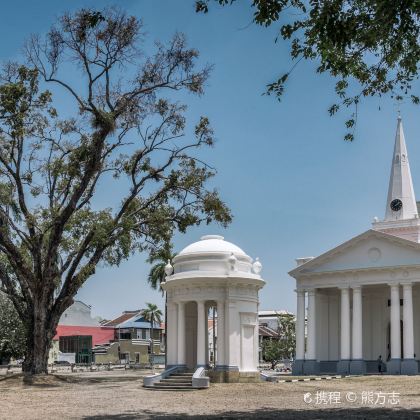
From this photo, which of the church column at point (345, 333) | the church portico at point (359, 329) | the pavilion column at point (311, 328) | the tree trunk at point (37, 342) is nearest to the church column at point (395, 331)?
the church portico at point (359, 329)

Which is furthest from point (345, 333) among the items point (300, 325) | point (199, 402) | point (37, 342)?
point (199, 402)

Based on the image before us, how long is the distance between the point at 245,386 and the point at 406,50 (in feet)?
57.0

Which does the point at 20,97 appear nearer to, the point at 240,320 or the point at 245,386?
the point at 240,320

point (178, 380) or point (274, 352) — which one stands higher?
point (178, 380)

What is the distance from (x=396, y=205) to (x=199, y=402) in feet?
126

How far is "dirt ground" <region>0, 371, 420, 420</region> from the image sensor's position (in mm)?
18734

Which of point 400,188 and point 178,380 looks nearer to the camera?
point 178,380

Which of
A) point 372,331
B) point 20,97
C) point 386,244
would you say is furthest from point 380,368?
point 20,97

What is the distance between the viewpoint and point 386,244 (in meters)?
49.1

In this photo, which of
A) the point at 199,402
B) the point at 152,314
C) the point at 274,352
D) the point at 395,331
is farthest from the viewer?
the point at 152,314

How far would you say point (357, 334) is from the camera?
163 ft

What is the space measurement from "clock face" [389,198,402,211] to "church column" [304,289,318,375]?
10739 millimetres

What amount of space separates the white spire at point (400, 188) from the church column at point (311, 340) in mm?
10579

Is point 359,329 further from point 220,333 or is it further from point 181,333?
point 181,333
